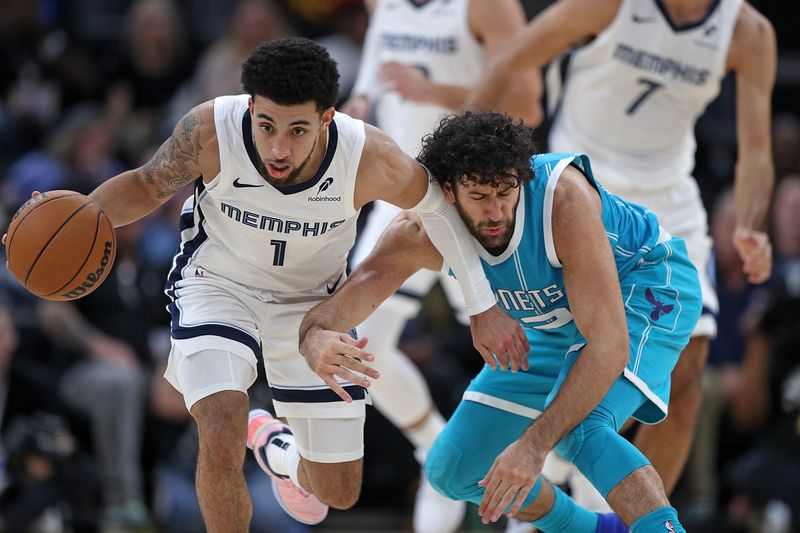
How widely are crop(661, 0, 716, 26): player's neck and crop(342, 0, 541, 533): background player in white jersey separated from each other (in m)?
0.83

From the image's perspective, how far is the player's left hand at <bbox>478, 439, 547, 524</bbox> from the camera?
190 inches

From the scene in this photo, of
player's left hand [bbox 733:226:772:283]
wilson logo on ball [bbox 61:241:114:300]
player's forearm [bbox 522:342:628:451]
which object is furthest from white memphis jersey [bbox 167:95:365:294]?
player's left hand [bbox 733:226:772:283]

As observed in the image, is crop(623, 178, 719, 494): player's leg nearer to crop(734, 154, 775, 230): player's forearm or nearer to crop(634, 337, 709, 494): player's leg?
crop(634, 337, 709, 494): player's leg

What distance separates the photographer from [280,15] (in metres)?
11.4

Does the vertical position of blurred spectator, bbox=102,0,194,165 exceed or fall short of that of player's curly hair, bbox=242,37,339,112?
it falls short

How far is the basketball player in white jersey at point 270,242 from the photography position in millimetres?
5039

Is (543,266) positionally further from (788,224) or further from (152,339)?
(152,339)

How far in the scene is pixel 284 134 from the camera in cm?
499

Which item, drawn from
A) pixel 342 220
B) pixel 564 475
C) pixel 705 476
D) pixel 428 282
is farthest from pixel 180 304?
pixel 705 476

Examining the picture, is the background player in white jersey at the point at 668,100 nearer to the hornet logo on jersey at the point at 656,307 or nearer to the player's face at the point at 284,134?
the hornet logo on jersey at the point at 656,307

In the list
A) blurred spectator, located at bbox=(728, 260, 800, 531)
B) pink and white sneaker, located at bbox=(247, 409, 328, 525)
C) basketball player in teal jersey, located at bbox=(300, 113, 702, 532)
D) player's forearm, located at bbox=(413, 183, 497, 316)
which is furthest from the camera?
blurred spectator, located at bbox=(728, 260, 800, 531)

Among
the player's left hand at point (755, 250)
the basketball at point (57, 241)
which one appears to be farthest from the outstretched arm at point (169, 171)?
the player's left hand at point (755, 250)

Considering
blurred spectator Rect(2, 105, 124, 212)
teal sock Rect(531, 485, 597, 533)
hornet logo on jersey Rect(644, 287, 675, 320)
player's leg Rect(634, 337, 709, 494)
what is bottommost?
blurred spectator Rect(2, 105, 124, 212)

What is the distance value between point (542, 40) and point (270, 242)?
6.65 ft
